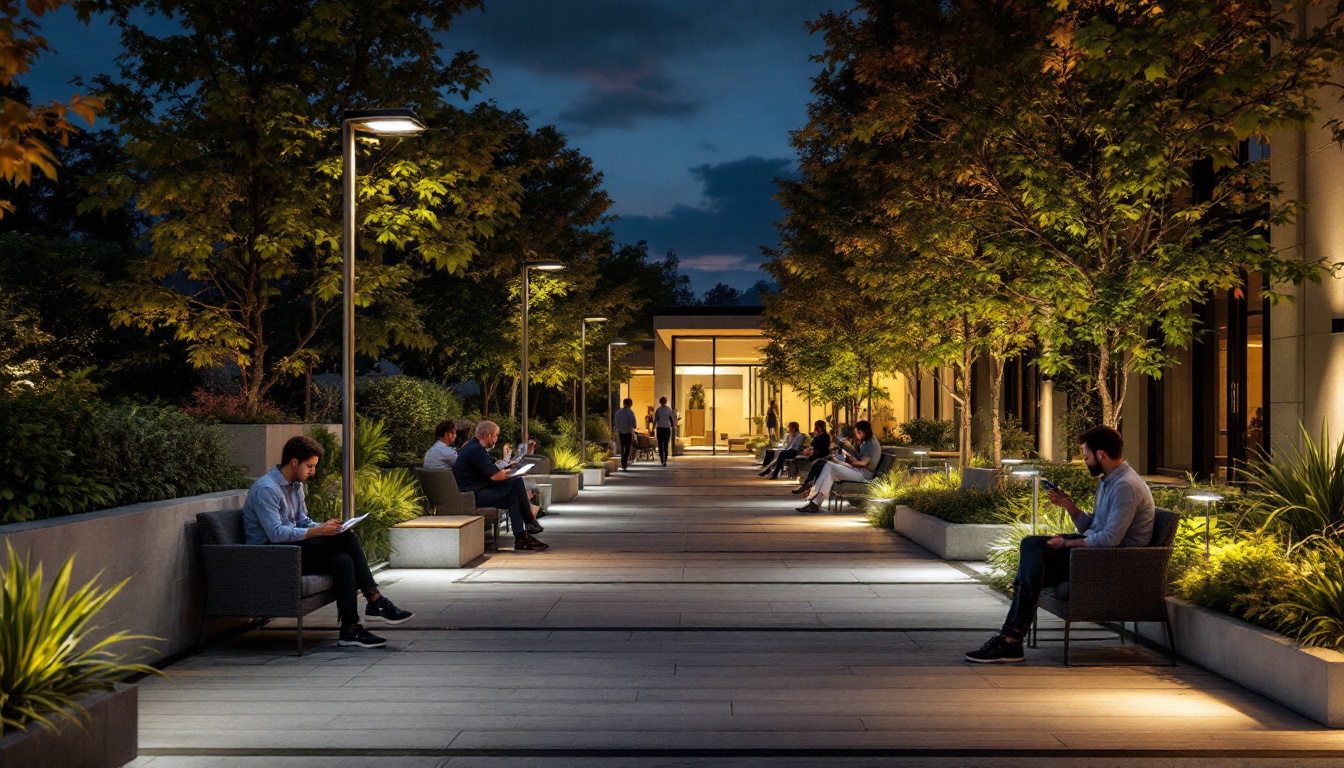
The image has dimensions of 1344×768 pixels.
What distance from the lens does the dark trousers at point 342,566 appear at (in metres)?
7.96

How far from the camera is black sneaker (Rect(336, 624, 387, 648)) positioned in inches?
309

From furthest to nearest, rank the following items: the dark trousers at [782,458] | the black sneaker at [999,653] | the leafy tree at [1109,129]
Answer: the dark trousers at [782,458], the leafy tree at [1109,129], the black sneaker at [999,653]

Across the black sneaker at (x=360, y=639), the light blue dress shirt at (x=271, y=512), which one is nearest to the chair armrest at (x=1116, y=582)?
the black sneaker at (x=360, y=639)

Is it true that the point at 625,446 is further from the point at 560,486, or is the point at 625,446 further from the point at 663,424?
the point at 560,486

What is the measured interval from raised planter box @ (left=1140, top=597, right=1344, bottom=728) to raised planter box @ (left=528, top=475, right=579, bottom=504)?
48.5ft

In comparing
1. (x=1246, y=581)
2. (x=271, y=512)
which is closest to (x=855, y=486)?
(x=1246, y=581)

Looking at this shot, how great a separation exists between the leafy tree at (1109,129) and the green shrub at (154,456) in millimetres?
7412

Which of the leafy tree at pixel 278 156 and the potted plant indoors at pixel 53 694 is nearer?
the potted plant indoors at pixel 53 694

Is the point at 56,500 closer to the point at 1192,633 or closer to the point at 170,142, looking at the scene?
the point at 1192,633

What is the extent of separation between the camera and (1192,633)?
7.34 m

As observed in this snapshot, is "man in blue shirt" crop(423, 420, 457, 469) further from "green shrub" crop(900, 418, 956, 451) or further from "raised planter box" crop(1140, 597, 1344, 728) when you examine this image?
"green shrub" crop(900, 418, 956, 451)

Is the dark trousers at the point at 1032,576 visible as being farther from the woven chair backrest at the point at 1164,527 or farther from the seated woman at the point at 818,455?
the seated woman at the point at 818,455

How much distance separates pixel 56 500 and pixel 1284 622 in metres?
6.72

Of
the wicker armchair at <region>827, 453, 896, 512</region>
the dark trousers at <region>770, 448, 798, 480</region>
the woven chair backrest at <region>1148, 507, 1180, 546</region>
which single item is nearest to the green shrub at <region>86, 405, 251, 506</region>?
the woven chair backrest at <region>1148, 507, 1180, 546</region>
